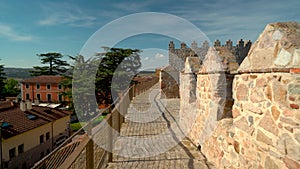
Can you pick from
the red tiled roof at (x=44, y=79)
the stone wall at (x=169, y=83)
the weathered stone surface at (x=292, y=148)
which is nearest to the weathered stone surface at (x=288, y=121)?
the weathered stone surface at (x=292, y=148)

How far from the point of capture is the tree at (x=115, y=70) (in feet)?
88.6

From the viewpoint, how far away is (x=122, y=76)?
27000 mm

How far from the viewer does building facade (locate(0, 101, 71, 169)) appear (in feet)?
48.9

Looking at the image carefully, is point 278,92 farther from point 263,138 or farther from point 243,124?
point 243,124

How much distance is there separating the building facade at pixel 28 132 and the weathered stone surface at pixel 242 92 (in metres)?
14.1

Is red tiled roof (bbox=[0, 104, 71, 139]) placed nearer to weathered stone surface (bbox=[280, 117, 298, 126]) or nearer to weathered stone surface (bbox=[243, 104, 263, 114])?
weathered stone surface (bbox=[243, 104, 263, 114])

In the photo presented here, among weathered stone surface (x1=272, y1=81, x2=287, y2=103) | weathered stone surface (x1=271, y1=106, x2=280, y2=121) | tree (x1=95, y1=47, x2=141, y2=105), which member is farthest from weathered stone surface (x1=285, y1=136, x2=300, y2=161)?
tree (x1=95, y1=47, x2=141, y2=105)

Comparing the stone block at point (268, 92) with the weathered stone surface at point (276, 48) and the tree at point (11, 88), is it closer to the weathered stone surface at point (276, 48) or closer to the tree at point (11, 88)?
the weathered stone surface at point (276, 48)

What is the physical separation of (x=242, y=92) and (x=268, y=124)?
730 mm

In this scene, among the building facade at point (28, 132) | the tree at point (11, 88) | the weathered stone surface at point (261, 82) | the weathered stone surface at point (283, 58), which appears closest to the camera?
the weathered stone surface at point (283, 58)

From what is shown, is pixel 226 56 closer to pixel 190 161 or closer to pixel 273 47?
pixel 273 47

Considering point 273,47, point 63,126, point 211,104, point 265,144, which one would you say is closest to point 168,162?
point 211,104

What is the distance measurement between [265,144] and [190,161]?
2.32m

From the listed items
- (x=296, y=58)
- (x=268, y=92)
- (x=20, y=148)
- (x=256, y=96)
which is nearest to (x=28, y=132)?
(x=20, y=148)
